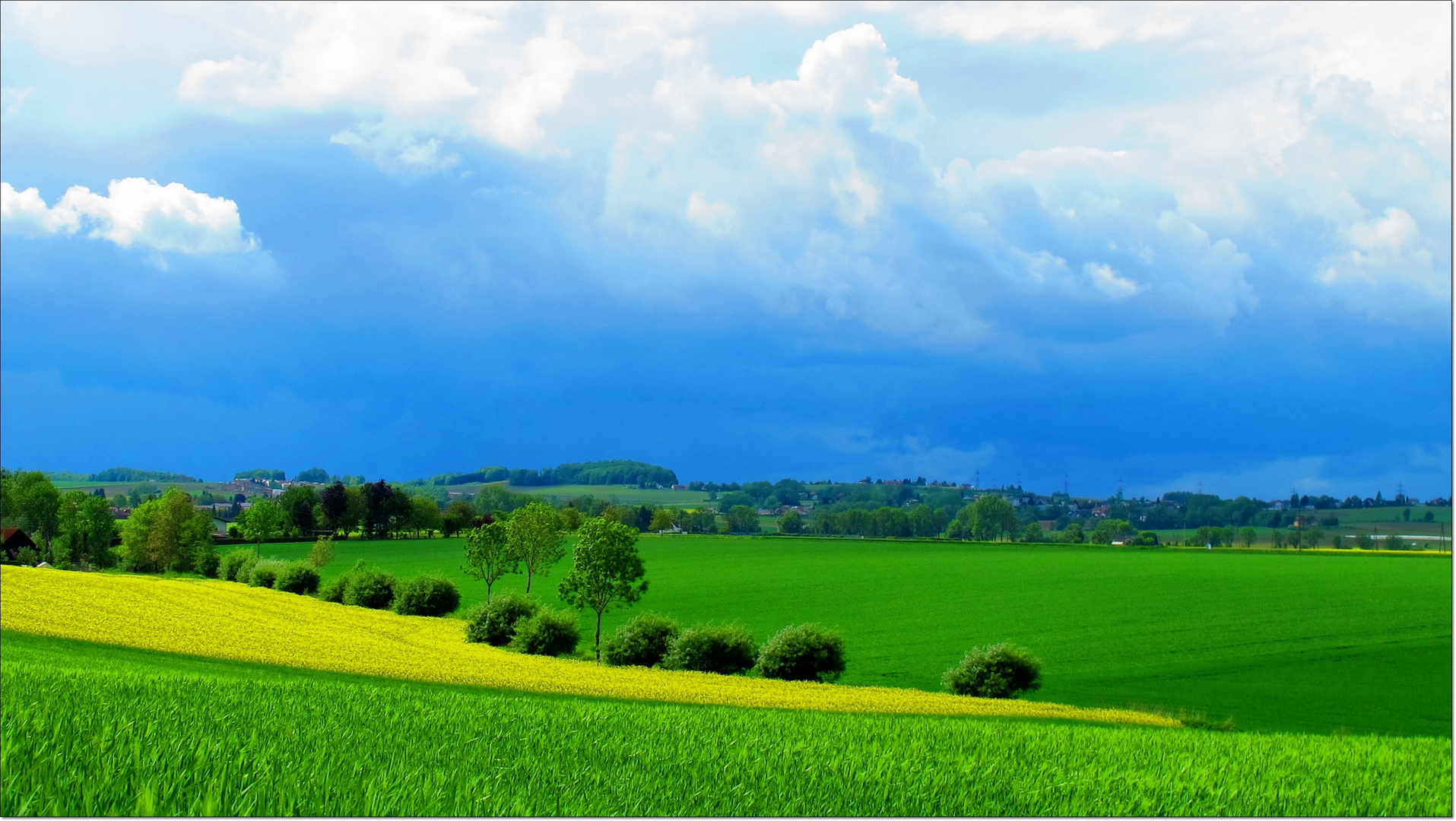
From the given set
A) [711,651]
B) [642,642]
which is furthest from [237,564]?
[711,651]

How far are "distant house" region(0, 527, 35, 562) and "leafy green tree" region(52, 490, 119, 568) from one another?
265 cm

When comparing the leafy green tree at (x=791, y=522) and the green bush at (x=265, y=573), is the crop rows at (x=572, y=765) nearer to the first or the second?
the leafy green tree at (x=791, y=522)

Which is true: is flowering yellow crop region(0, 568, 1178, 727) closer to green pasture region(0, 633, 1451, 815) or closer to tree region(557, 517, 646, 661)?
tree region(557, 517, 646, 661)

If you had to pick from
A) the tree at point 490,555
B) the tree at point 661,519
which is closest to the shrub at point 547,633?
the tree at point 490,555

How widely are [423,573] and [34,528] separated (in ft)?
109

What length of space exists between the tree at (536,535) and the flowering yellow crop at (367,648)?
4.04 meters

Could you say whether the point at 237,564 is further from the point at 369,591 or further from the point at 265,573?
the point at 369,591

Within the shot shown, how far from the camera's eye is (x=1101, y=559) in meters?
69.9

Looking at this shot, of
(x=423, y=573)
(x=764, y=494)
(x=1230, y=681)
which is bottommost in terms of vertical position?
(x=1230, y=681)

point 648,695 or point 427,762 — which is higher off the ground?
point 427,762

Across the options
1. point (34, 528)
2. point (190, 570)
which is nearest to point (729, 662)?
point (190, 570)

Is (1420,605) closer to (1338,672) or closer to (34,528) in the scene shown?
(1338,672)

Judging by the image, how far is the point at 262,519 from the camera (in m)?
36.5

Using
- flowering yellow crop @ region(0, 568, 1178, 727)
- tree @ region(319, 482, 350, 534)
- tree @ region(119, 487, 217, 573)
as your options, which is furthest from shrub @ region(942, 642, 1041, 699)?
tree @ region(119, 487, 217, 573)
